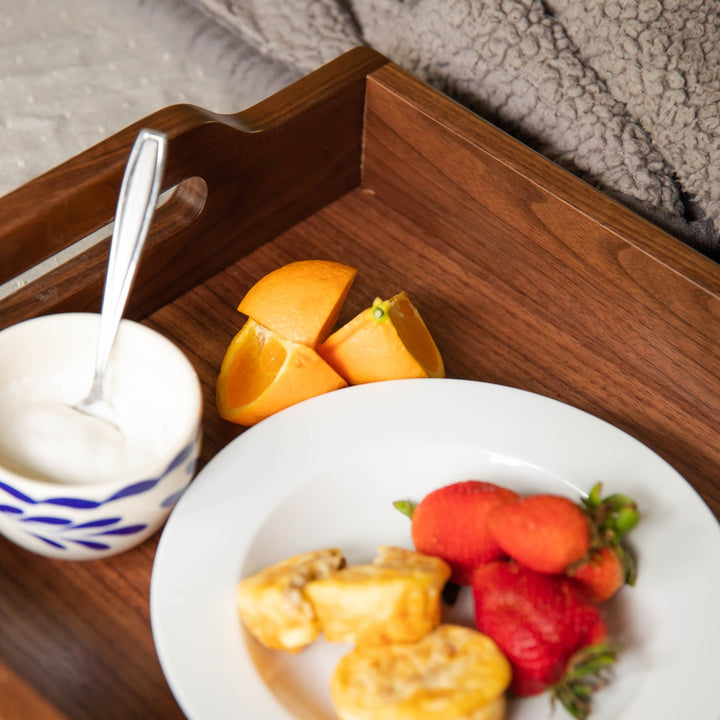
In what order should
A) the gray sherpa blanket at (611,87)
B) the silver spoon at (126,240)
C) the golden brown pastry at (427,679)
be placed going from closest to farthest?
the golden brown pastry at (427,679), the silver spoon at (126,240), the gray sherpa blanket at (611,87)

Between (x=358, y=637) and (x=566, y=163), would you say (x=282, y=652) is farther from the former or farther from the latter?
(x=566, y=163)

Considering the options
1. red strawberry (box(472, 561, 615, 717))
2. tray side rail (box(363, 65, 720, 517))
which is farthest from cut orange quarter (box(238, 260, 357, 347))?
red strawberry (box(472, 561, 615, 717))

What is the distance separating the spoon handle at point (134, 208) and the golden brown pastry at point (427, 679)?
27 cm

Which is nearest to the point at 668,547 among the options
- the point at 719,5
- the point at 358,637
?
the point at 358,637

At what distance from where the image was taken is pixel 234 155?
714 mm

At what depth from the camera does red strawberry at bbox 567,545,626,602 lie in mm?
514

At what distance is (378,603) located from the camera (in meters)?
0.49

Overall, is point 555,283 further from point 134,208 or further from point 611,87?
point 134,208

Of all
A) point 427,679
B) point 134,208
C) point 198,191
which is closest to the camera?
point 427,679

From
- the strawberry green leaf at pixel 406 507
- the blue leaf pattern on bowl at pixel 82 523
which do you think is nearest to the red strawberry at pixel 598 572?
the strawberry green leaf at pixel 406 507

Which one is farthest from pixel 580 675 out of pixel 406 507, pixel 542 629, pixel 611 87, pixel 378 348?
pixel 611 87

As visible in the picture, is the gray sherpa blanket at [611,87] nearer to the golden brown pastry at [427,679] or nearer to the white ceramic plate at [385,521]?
the white ceramic plate at [385,521]

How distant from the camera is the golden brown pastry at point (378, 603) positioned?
494 millimetres

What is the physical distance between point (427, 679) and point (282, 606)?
3.5 inches
